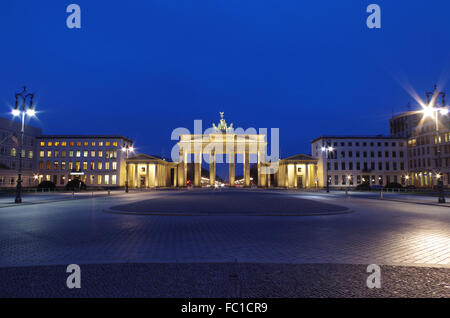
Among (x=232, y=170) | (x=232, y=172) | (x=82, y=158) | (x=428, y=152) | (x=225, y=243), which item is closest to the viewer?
(x=225, y=243)

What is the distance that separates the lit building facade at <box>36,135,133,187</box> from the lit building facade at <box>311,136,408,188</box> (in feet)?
233

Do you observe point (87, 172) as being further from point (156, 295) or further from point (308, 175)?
point (156, 295)

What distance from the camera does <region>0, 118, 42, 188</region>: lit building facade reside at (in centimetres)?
7181

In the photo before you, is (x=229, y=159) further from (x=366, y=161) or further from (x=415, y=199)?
(x=415, y=199)

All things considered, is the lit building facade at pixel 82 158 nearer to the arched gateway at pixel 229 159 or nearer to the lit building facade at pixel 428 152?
the arched gateway at pixel 229 159

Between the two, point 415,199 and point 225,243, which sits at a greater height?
point 225,243

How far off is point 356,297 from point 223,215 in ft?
40.8

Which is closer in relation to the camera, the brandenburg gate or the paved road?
the paved road

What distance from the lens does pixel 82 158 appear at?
89.8 metres

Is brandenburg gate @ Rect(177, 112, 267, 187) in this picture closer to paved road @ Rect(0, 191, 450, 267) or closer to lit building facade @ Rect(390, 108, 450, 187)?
lit building facade @ Rect(390, 108, 450, 187)

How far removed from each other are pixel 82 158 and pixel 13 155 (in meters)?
18.6


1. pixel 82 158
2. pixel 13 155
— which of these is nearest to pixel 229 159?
pixel 82 158

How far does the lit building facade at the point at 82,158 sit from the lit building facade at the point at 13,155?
129 inches

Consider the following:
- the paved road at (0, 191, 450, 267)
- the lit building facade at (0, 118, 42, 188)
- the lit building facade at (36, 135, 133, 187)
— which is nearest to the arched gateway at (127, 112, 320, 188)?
the lit building facade at (36, 135, 133, 187)
